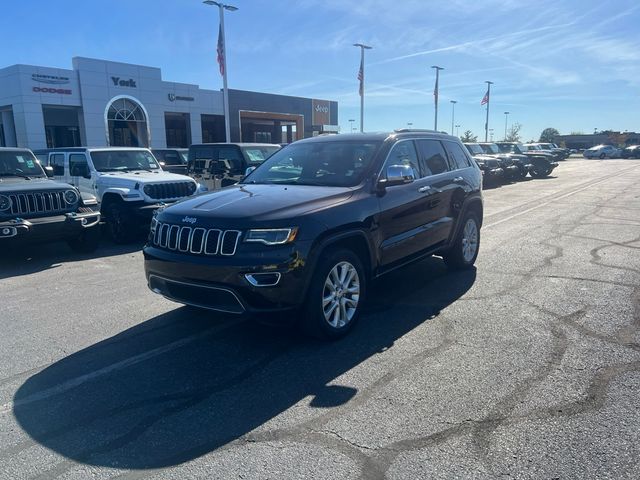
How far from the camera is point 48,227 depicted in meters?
7.86

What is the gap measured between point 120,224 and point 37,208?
1.69 meters

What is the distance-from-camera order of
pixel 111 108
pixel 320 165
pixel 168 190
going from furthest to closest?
pixel 111 108 → pixel 168 190 → pixel 320 165

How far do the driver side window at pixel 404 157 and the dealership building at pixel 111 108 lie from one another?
90.0 feet

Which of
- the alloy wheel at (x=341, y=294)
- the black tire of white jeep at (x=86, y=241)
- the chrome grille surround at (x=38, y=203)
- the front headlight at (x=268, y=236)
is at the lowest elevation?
the black tire of white jeep at (x=86, y=241)

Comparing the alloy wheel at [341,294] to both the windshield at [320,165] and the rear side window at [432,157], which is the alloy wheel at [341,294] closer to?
the windshield at [320,165]

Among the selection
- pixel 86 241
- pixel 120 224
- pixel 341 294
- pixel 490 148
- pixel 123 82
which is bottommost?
pixel 86 241

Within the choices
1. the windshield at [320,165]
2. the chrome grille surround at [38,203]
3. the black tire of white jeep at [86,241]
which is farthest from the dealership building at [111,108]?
the windshield at [320,165]

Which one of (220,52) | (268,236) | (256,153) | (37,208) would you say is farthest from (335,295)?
(220,52)

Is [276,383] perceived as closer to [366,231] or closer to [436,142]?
[366,231]

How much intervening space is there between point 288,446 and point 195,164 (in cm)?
1132

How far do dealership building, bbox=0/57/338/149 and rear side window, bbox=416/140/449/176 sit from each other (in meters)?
27.2

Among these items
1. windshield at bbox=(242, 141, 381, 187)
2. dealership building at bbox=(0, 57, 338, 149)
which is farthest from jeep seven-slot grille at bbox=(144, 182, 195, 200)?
dealership building at bbox=(0, 57, 338, 149)

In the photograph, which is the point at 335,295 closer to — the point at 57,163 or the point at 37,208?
the point at 37,208

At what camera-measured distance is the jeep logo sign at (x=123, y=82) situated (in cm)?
3059
